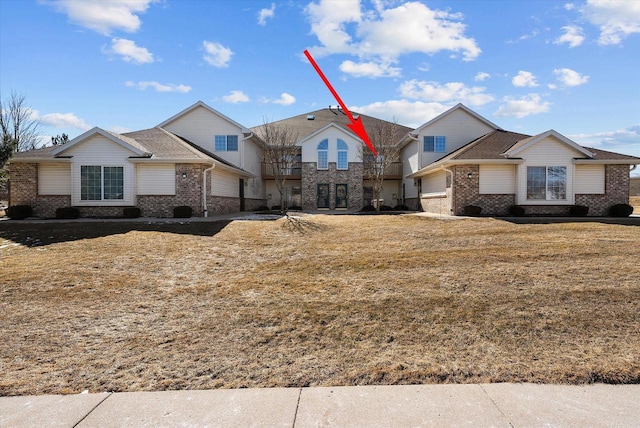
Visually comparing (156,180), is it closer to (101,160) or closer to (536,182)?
(101,160)

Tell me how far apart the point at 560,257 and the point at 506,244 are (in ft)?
4.98

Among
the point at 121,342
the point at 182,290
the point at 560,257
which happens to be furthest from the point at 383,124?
the point at 121,342

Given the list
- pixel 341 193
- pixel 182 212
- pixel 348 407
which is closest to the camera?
pixel 348 407

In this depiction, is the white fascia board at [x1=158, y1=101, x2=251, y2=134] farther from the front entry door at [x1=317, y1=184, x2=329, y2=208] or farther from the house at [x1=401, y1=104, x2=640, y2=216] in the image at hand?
the house at [x1=401, y1=104, x2=640, y2=216]

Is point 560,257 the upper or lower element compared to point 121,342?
upper

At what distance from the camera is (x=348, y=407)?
3.39m

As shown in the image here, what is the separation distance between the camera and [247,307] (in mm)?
5934

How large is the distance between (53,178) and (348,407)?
63.7 feet

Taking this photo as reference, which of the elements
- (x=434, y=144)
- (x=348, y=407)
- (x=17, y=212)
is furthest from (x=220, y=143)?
(x=348, y=407)

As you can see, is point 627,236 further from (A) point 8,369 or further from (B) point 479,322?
(A) point 8,369

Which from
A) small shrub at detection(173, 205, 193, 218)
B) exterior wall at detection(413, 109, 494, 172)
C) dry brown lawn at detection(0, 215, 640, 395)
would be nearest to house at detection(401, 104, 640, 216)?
exterior wall at detection(413, 109, 494, 172)

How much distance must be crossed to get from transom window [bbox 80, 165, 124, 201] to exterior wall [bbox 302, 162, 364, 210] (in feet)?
41.4

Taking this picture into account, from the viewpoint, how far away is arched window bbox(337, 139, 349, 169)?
26.8 metres

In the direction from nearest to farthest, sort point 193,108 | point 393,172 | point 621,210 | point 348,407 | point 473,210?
point 348,407 → point 473,210 → point 621,210 → point 193,108 → point 393,172
